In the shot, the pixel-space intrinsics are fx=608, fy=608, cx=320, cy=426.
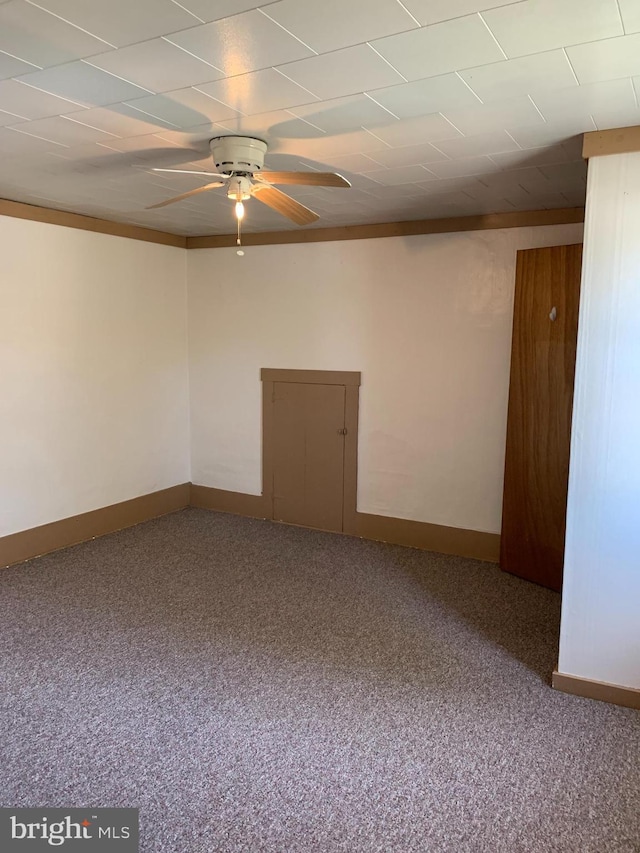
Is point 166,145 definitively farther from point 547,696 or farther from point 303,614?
point 547,696

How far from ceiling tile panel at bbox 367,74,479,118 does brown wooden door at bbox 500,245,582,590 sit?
1.85 m

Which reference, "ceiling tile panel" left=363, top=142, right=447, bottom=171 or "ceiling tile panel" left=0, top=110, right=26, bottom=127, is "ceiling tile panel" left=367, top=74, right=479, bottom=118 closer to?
"ceiling tile panel" left=363, top=142, right=447, bottom=171

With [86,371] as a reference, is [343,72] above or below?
above

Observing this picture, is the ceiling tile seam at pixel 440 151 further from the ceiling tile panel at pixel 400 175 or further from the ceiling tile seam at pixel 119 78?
the ceiling tile seam at pixel 119 78

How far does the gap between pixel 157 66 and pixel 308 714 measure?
8.22 feet

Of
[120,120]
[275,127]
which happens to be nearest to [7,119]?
[120,120]

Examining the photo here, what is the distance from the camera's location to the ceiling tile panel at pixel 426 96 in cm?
201

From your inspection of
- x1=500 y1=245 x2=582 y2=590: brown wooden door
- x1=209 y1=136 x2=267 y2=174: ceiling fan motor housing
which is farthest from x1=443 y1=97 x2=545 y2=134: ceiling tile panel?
x1=500 y1=245 x2=582 y2=590: brown wooden door

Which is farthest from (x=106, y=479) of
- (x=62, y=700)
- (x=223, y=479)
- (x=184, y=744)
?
(x=184, y=744)

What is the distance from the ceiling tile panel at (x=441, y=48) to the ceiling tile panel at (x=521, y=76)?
7cm

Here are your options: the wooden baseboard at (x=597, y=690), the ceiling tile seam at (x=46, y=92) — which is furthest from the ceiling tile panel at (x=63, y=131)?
the wooden baseboard at (x=597, y=690)

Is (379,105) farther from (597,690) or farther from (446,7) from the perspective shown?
(597,690)

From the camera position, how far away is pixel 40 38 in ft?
5.73

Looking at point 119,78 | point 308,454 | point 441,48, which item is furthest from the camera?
point 308,454
